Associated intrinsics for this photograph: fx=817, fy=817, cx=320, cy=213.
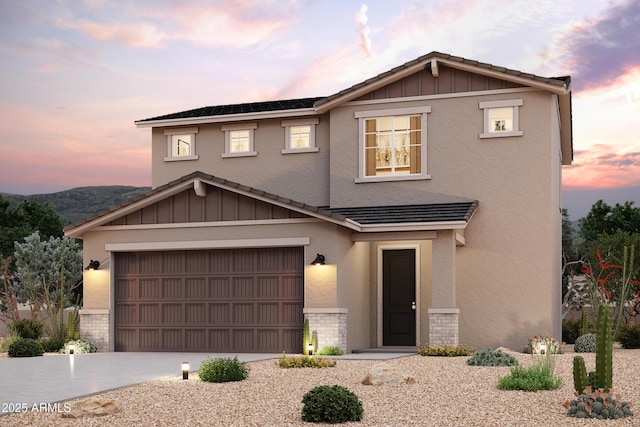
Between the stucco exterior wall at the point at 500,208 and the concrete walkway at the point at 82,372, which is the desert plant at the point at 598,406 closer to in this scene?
the concrete walkway at the point at 82,372

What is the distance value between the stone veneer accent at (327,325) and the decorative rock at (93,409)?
9.01 m

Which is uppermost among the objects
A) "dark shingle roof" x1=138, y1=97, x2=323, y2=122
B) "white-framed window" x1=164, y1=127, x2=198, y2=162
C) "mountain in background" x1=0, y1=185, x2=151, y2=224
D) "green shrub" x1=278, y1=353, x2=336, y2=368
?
"mountain in background" x1=0, y1=185, x2=151, y2=224

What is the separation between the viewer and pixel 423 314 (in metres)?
21.0

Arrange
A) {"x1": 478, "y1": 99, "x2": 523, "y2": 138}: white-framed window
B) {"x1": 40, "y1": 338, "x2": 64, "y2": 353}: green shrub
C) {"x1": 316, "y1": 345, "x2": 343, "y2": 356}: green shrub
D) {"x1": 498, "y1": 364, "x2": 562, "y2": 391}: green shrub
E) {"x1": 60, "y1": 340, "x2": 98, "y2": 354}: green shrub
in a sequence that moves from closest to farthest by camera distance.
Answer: {"x1": 498, "y1": 364, "x2": 562, "y2": 391}: green shrub < {"x1": 316, "y1": 345, "x2": 343, "y2": 356}: green shrub < {"x1": 60, "y1": 340, "x2": 98, "y2": 354}: green shrub < {"x1": 40, "y1": 338, "x2": 64, "y2": 353}: green shrub < {"x1": 478, "y1": 99, "x2": 523, "y2": 138}: white-framed window

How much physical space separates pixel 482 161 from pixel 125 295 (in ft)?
32.0

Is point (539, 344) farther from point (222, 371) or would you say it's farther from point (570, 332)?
point (222, 371)

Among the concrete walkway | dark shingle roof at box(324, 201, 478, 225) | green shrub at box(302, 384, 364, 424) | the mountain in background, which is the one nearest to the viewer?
green shrub at box(302, 384, 364, 424)

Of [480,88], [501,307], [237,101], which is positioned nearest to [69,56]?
[237,101]

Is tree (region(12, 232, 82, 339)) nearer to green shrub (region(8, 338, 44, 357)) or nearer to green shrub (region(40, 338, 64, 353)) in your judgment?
green shrub (region(40, 338, 64, 353))

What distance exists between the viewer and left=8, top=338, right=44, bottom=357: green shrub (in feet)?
61.9

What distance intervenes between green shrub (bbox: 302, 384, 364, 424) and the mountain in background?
3681 inches

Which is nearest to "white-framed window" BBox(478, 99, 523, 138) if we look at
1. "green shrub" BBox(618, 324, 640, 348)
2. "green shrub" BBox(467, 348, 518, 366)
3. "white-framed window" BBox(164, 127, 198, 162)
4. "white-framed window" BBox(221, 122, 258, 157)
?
"green shrub" BBox(618, 324, 640, 348)

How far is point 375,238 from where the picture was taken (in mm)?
19797

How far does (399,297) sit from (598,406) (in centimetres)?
1138
